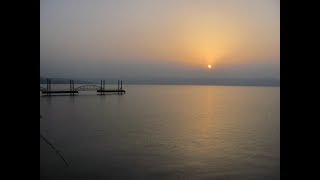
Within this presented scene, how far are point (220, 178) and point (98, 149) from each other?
5324 millimetres

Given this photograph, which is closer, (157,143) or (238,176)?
(238,176)

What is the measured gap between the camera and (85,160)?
378 inches

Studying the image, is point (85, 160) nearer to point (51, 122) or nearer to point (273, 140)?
point (273, 140)

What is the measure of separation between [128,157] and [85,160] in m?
1.40

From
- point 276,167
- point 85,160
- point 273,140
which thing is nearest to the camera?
point 276,167
